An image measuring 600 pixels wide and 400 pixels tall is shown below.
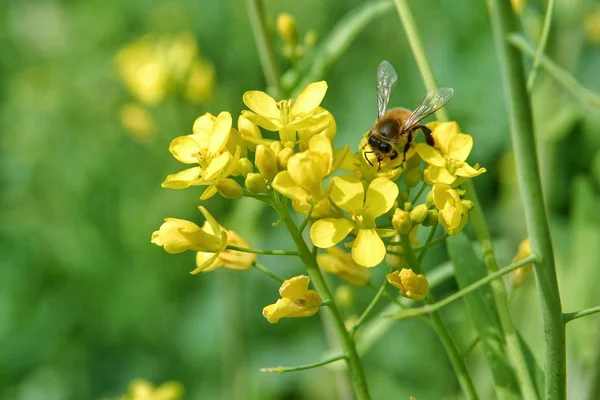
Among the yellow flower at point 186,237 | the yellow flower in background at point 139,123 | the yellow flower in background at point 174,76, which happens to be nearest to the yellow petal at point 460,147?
the yellow flower at point 186,237

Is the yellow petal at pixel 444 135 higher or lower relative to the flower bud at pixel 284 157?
lower

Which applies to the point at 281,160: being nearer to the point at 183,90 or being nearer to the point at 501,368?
the point at 501,368

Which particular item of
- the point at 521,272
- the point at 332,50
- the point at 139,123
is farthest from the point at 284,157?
the point at 139,123

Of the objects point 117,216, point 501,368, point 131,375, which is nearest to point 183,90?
point 117,216

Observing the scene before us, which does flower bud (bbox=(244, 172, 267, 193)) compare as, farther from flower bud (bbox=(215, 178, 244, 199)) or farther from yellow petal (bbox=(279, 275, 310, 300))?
yellow petal (bbox=(279, 275, 310, 300))

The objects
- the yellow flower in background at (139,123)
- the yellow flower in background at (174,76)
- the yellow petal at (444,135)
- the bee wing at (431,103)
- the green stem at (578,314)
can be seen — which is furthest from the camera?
the yellow flower in background at (139,123)

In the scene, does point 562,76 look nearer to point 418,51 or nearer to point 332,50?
point 418,51

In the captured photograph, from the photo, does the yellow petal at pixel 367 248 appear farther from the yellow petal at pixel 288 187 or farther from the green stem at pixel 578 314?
the green stem at pixel 578 314
